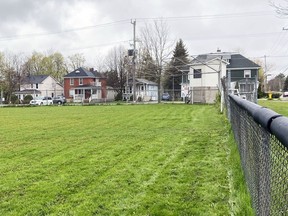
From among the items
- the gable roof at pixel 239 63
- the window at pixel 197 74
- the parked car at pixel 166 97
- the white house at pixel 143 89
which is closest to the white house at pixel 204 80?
the window at pixel 197 74

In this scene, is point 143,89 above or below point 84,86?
below

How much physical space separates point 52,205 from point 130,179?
4.60ft

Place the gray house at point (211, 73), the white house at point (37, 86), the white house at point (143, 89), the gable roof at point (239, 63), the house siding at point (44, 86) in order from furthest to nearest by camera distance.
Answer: the house siding at point (44, 86) → the white house at point (37, 86) → the white house at point (143, 89) → the gable roof at point (239, 63) → the gray house at point (211, 73)

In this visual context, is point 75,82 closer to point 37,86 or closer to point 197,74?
point 37,86

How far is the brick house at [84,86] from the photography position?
58.8 m

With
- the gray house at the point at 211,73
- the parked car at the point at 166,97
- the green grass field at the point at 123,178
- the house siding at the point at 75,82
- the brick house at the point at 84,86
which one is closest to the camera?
the green grass field at the point at 123,178

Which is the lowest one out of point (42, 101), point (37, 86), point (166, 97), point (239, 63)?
point (42, 101)

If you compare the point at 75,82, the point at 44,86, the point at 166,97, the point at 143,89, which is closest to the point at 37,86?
the point at 44,86

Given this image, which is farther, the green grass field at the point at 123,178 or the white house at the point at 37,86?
the white house at the point at 37,86

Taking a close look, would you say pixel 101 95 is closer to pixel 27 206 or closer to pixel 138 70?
pixel 138 70

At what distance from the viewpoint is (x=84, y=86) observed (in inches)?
2318

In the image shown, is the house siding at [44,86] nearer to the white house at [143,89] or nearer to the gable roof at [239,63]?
the white house at [143,89]

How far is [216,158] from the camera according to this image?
634 cm

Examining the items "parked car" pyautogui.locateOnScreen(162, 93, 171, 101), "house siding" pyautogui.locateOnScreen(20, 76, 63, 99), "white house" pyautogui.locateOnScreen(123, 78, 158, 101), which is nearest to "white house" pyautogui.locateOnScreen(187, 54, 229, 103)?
"parked car" pyautogui.locateOnScreen(162, 93, 171, 101)
